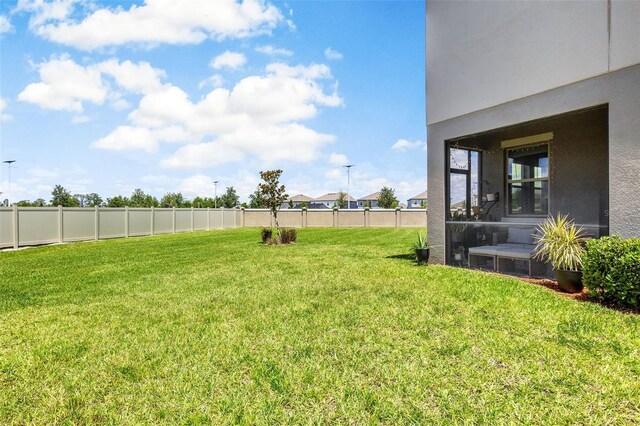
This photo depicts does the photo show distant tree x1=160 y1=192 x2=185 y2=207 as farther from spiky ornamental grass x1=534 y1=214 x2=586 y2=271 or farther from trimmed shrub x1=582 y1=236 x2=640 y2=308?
trimmed shrub x1=582 y1=236 x2=640 y2=308

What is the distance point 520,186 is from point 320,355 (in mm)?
8631

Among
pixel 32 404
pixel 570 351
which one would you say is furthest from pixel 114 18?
pixel 570 351

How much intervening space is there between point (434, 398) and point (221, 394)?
181 centimetres

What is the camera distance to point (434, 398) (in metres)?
2.83

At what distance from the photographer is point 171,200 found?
47.7 metres

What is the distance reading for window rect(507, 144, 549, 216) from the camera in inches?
361

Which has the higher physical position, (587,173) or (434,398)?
(587,173)

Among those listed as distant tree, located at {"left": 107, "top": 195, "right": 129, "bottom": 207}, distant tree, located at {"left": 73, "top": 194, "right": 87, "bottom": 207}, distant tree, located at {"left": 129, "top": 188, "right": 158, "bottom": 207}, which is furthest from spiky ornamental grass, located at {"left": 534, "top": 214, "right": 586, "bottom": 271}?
distant tree, located at {"left": 73, "top": 194, "right": 87, "bottom": 207}

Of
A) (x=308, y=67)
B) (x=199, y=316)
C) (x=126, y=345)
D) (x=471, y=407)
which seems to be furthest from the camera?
(x=308, y=67)

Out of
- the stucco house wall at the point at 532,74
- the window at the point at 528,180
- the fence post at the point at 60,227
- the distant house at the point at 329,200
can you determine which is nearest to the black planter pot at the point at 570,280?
the stucco house wall at the point at 532,74

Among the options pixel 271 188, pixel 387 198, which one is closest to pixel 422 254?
pixel 271 188

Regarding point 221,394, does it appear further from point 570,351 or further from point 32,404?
point 570,351

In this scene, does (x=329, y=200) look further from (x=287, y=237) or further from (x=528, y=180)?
(x=528, y=180)

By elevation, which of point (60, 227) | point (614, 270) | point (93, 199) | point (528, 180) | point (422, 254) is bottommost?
point (422, 254)
